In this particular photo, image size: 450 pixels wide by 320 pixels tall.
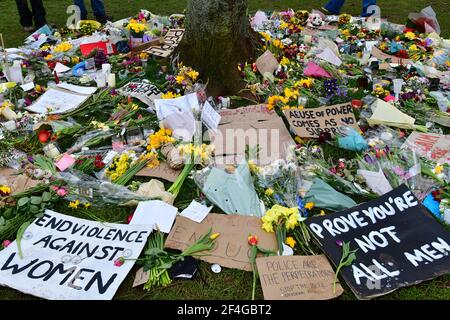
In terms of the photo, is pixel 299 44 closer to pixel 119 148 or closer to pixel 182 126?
pixel 182 126

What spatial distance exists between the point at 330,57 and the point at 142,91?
7.48 feet

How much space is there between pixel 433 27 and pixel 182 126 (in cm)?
463

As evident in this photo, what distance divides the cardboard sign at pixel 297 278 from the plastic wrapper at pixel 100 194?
1.03m

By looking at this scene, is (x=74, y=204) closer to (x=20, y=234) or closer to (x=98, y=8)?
(x=20, y=234)

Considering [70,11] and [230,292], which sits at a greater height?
[70,11]

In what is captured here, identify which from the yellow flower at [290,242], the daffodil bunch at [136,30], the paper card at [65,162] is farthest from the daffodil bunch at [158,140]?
the daffodil bunch at [136,30]

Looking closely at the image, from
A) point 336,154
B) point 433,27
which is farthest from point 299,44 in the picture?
point 336,154

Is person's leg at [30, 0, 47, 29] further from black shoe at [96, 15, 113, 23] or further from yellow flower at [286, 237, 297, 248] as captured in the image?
yellow flower at [286, 237, 297, 248]

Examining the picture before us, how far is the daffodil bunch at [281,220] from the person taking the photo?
8.72 feet

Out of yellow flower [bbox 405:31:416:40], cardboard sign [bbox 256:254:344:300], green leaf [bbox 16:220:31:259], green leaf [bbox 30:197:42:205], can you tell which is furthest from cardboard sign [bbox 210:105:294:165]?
yellow flower [bbox 405:31:416:40]

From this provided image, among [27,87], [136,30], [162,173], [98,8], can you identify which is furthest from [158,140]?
[98,8]

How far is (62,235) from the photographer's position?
8.75ft

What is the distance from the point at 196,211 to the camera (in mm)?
2848

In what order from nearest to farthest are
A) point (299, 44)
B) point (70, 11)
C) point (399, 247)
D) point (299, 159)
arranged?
point (399, 247) < point (299, 159) < point (299, 44) < point (70, 11)
